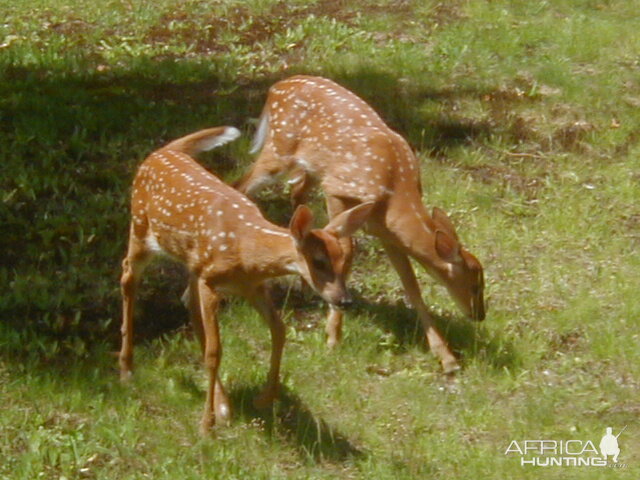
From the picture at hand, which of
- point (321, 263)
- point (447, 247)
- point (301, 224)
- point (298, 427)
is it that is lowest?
point (298, 427)

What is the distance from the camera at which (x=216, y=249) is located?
6984 millimetres

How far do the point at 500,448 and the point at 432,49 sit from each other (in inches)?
234

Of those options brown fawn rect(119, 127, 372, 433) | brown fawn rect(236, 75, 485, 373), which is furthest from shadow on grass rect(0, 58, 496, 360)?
brown fawn rect(236, 75, 485, 373)

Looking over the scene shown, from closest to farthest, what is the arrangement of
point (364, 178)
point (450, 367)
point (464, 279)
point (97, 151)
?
point (450, 367), point (464, 279), point (364, 178), point (97, 151)

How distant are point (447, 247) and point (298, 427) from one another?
1511 mm

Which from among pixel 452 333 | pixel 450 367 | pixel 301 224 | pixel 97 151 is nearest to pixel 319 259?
pixel 301 224

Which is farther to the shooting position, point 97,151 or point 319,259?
point 97,151

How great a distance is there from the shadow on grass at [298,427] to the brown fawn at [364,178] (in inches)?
31.1

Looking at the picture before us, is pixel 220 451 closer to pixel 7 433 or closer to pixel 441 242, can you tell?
pixel 7 433

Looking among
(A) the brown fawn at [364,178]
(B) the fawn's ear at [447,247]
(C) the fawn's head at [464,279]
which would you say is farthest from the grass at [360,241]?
(B) the fawn's ear at [447,247]

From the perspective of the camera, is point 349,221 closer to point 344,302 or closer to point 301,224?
point 301,224

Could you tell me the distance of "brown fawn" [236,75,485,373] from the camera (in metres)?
7.96

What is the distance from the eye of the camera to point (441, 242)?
306 inches

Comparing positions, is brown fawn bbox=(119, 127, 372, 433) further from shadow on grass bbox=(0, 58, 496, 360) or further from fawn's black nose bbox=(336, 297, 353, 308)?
shadow on grass bbox=(0, 58, 496, 360)
